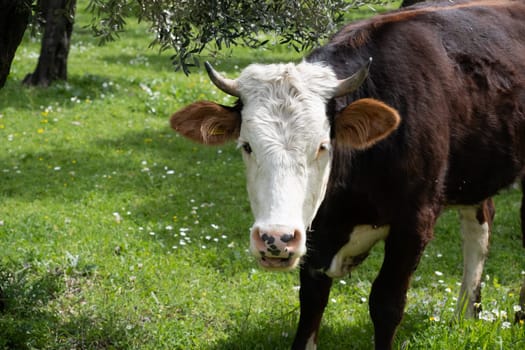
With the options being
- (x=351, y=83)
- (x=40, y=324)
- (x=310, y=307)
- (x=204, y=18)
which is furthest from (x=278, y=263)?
(x=40, y=324)

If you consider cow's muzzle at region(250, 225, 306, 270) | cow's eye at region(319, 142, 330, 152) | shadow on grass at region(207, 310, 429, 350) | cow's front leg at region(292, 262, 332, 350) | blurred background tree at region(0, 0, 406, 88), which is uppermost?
blurred background tree at region(0, 0, 406, 88)

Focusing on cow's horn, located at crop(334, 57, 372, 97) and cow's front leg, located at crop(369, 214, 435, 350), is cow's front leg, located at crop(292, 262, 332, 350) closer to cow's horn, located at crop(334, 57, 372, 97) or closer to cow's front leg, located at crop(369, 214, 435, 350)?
cow's front leg, located at crop(369, 214, 435, 350)

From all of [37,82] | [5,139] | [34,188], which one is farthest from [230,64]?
[34,188]

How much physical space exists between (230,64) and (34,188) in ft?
28.4

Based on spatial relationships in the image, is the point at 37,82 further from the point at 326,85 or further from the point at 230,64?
the point at 326,85

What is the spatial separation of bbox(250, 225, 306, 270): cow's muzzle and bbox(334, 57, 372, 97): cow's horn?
36.8 inches

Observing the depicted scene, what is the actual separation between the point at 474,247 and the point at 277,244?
3.12 meters

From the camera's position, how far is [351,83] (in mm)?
4164

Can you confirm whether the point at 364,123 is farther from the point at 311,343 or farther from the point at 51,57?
the point at 51,57

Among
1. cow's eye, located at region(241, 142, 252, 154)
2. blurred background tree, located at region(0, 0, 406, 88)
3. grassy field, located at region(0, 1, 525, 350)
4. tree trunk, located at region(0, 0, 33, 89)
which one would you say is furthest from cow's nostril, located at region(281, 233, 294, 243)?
tree trunk, located at region(0, 0, 33, 89)

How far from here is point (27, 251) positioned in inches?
253

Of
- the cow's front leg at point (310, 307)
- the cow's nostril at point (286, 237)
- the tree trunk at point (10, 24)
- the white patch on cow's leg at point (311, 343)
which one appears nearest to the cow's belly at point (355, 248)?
the cow's front leg at point (310, 307)

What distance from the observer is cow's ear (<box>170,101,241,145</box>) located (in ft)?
14.2

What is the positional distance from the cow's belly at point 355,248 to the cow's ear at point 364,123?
721 mm
